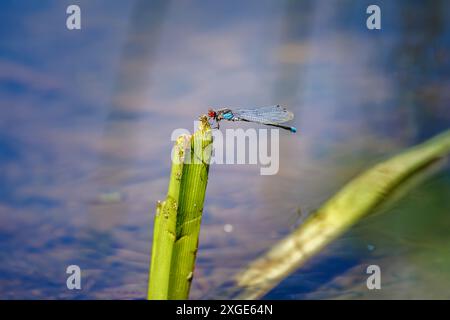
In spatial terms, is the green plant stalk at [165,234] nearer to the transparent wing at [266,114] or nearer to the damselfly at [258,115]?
the damselfly at [258,115]

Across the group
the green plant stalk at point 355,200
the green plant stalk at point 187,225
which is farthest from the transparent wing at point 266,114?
the green plant stalk at point 187,225

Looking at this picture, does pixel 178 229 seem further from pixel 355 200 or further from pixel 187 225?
pixel 355 200

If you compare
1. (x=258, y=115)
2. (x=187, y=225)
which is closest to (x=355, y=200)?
(x=187, y=225)

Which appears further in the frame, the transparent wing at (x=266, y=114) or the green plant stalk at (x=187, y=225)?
the transparent wing at (x=266, y=114)

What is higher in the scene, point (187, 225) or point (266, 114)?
point (266, 114)

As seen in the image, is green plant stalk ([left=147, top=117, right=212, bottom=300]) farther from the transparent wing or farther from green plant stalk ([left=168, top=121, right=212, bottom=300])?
the transparent wing

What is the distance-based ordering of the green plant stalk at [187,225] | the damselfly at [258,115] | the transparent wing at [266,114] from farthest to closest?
the transparent wing at [266,114], the damselfly at [258,115], the green plant stalk at [187,225]

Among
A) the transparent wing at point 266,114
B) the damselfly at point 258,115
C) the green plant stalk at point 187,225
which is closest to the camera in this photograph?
the green plant stalk at point 187,225
